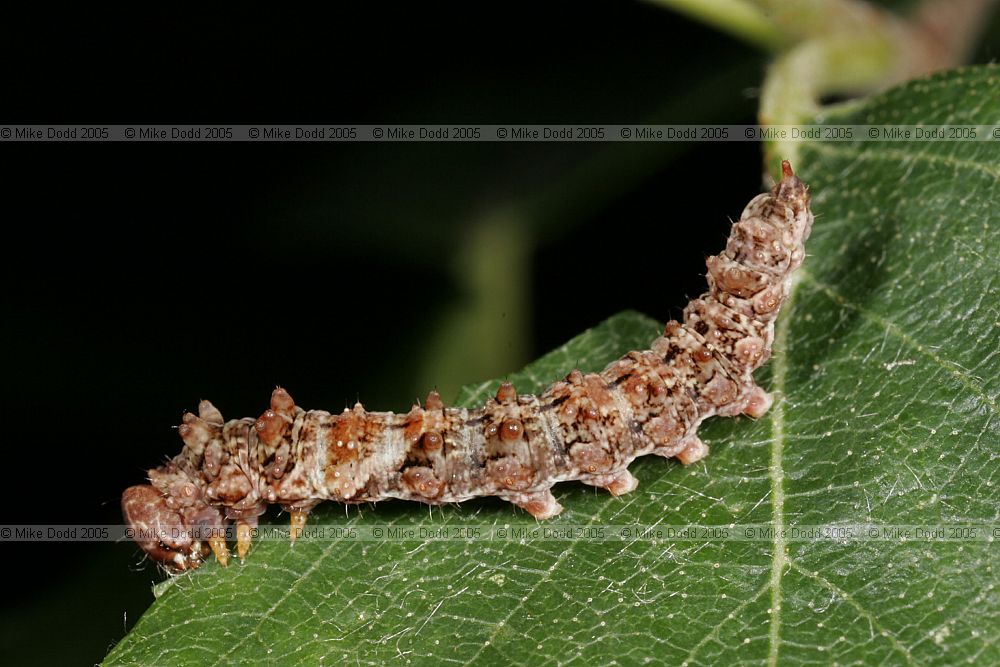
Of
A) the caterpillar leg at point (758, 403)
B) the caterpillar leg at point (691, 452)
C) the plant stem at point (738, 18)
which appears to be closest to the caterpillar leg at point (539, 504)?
the caterpillar leg at point (691, 452)

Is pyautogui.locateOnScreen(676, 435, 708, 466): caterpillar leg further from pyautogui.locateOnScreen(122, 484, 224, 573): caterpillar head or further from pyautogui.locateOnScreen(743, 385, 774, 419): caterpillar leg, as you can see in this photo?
pyautogui.locateOnScreen(122, 484, 224, 573): caterpillar head

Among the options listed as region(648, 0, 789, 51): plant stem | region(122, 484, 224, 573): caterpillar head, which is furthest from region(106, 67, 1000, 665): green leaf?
region(648, 0, 789, 51): plant stem

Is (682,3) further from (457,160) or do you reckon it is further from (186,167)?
(186,167)

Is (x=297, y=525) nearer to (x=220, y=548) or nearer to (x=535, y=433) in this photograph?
(x=220, y=548)

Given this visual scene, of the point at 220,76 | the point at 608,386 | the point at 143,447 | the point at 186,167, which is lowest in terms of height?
the point at 143,447

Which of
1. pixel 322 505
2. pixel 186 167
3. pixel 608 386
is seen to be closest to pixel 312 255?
pixel 186 167

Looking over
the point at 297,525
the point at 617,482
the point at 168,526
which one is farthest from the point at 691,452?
the point at 168,526
